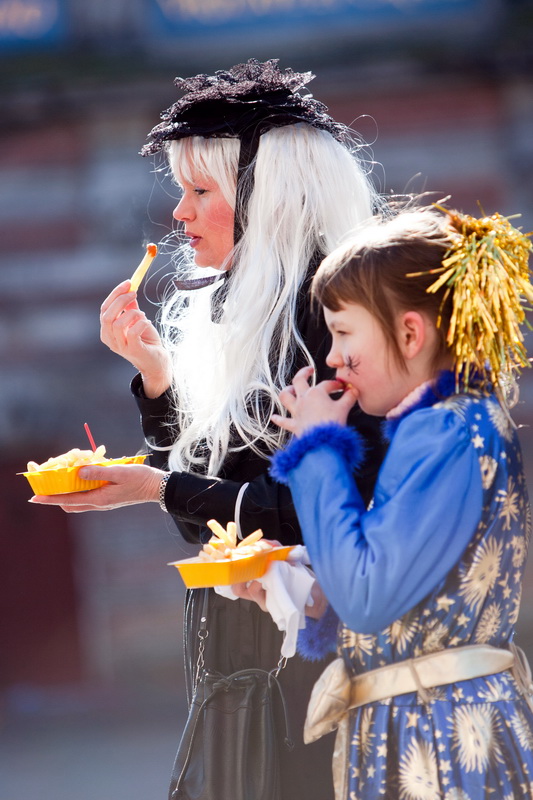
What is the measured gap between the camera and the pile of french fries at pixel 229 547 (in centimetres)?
173

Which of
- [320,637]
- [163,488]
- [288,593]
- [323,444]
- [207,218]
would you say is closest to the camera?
[323,444]

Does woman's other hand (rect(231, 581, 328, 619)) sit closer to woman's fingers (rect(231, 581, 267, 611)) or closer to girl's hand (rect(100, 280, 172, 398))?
woman's fingers (rect(231, 581, 267, 611))

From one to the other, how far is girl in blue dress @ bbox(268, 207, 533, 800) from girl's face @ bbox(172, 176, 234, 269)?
23.0 inches

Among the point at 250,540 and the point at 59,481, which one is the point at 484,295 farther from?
the point at 59,481

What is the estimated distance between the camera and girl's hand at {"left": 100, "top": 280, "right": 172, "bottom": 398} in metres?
2.24

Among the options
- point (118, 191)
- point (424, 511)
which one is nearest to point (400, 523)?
point (424, 511)

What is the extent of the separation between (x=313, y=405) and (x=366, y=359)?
11cm

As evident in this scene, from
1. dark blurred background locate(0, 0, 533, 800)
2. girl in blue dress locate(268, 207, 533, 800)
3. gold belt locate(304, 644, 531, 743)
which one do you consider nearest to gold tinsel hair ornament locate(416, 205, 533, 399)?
girl in blue dress locate(268, 207, 533, 800)

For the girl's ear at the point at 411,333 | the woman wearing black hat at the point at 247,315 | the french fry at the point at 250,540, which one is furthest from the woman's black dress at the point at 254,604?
the girl's ear at the point at 411,333

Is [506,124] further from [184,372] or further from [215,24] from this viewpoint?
[184,372]

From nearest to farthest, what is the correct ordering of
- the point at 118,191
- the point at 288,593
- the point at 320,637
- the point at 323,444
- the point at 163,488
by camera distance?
the point at 323,444, the point at 288,593, the point at 320,637, the point at 163,488, the point at 118,191

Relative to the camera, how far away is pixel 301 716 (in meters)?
2.03

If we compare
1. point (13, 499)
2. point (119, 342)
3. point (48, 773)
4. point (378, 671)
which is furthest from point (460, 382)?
point (13, 499)

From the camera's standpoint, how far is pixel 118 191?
698 centimetres
